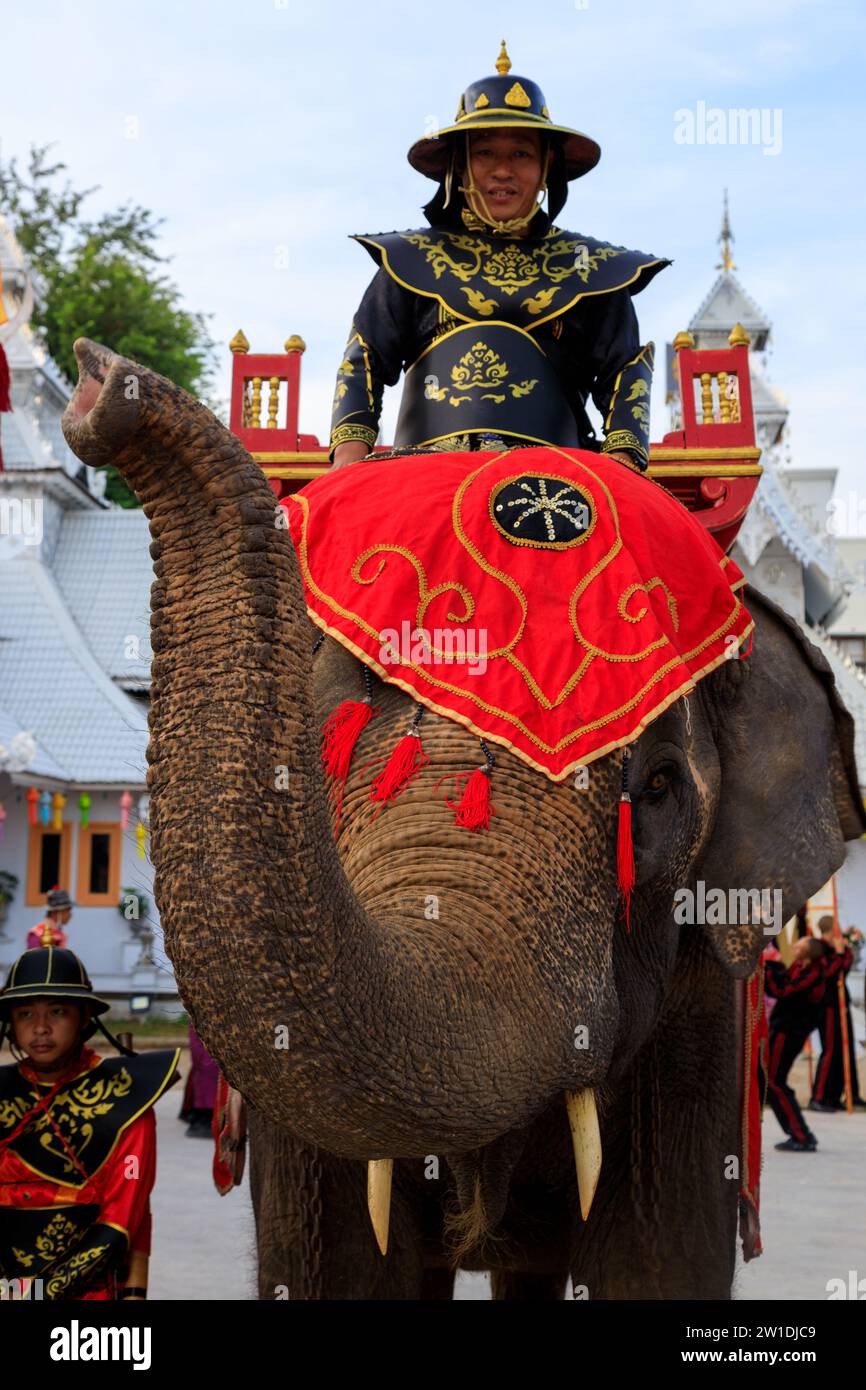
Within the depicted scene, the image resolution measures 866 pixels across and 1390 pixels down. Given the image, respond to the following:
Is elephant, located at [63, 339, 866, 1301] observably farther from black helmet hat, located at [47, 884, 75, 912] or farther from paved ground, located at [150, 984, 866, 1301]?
black helmet hat, located at [47, 884, 75, 912]

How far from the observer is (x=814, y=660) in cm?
384

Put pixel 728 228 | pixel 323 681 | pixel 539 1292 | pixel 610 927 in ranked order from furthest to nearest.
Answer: pixel 728 228 < pixel 539 1292 < pixel 323 681 < pixel 610 927

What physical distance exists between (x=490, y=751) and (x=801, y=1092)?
1343 centimetres

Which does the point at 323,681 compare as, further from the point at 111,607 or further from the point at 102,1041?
the point at 111,607

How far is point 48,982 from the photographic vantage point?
12.8 feet

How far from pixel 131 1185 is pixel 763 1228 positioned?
5.22 m

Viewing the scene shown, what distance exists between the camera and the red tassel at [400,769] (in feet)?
9.29

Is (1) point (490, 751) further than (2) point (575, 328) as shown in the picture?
No

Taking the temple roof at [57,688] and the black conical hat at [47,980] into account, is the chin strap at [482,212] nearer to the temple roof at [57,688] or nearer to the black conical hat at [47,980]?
the black conical hat at [47,980]

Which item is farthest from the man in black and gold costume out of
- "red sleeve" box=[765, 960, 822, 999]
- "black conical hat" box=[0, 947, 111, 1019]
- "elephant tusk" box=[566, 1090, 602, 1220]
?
"red sleeve" box=[765, 960, 822, 999]

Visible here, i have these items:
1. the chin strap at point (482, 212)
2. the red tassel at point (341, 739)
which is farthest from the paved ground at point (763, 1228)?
the chin strap at point (482, 212)

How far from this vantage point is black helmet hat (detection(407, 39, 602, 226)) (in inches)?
151

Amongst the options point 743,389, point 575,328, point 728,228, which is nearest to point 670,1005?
point 575,328

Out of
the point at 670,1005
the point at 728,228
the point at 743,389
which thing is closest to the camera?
the point at 670,1005
